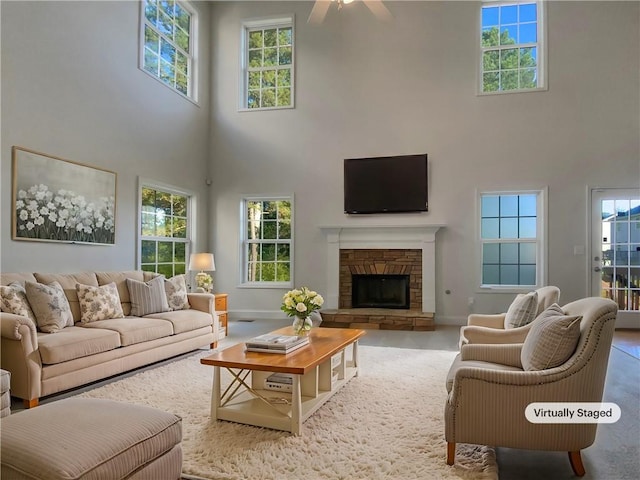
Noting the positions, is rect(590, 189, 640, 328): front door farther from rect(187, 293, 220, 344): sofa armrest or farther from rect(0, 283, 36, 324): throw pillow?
rect(0, 283, 36, 324): throw pillow

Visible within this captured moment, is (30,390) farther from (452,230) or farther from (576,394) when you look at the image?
(452,230)

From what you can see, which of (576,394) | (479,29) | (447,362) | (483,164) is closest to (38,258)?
(447,362)

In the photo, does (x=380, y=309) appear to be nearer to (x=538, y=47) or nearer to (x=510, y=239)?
(x=510, y=239)

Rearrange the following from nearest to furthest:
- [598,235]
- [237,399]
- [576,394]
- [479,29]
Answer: [576,394] → [237,399] → [598,235] → [479,29]

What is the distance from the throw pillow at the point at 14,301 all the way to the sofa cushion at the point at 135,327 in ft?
1.60

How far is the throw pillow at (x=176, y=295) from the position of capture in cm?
498

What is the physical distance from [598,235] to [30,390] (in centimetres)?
684

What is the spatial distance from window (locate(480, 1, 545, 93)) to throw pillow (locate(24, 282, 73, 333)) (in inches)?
242

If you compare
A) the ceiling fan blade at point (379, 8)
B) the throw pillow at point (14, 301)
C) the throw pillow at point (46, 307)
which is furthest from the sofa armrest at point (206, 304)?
the ceiling fan blade at point (379, 8)

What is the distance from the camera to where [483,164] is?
6.65 metres

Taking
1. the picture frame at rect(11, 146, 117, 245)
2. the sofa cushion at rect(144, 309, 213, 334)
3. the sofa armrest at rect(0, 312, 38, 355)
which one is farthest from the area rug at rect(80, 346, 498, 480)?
the picture frame at rect(11, 146, 117, 245)

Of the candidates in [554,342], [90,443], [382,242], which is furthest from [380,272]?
[90,443]

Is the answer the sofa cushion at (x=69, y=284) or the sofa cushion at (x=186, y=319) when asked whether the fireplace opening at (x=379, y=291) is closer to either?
the sofa cushion at (x=186, y=319)

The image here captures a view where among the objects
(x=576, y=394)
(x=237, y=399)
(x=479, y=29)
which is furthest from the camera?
(x=479, y=29)
